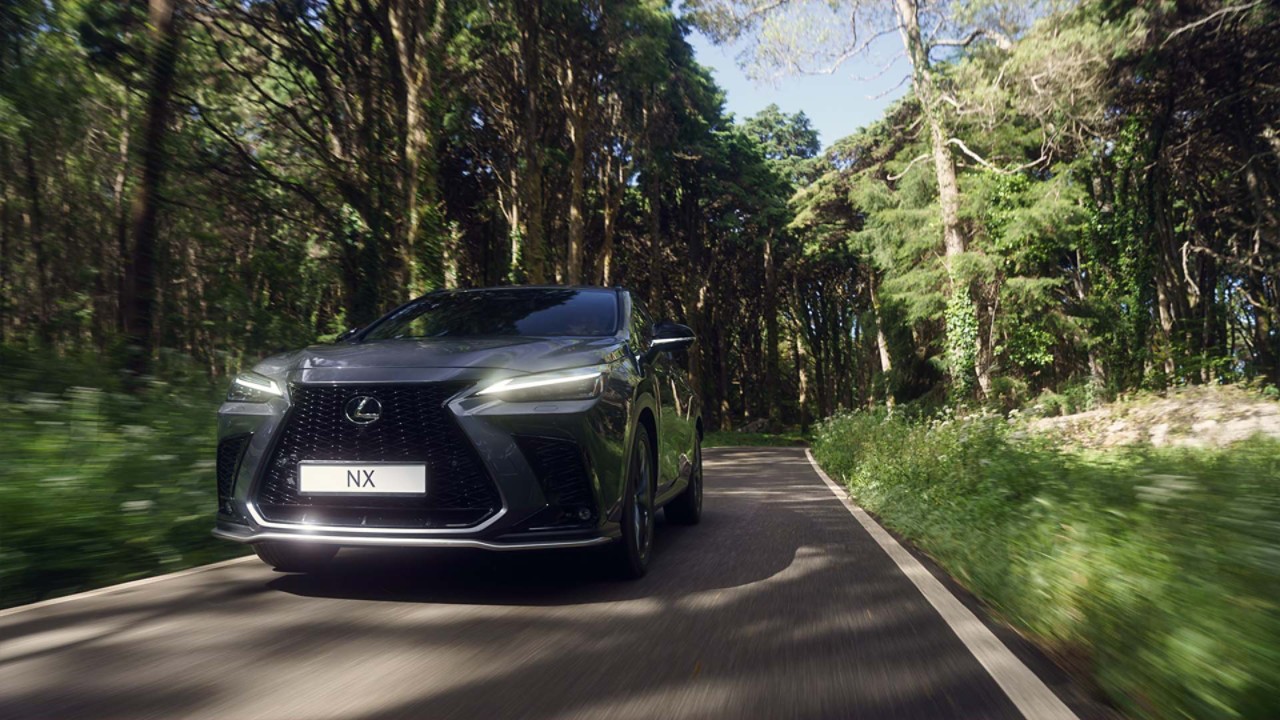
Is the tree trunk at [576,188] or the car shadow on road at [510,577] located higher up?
the tree trunk at [576,188]

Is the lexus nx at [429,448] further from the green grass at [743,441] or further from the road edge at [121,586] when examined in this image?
the green grass at [743,441]

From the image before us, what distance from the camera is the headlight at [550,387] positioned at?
440 centimetres

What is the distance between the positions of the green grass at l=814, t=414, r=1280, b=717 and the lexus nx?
2004mm

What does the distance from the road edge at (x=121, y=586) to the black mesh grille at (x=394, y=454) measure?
99 cm

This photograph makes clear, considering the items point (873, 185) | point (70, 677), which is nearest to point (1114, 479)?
point (70, 677)

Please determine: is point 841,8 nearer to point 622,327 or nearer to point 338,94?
point 338,94

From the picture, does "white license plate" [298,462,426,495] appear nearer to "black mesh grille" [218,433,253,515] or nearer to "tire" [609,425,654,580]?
"black mesh grille" [218,433,253,515]

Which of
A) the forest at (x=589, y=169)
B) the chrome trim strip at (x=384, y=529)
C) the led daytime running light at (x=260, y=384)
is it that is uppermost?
the forest at (x=589, y=169)

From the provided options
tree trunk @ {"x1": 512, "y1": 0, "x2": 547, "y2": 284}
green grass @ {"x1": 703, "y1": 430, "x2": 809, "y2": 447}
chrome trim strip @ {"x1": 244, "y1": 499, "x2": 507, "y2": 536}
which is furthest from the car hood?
green grass @ {"x1": 703, "y1": 430, "x2": 809, "y2": 447}

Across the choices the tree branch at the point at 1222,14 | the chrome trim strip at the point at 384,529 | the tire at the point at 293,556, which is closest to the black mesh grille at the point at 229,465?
the chrome trim strip at the point at 384,529

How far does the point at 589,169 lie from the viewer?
79.0 ft

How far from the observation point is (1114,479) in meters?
5.21

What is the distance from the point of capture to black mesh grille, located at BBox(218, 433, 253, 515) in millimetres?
4605

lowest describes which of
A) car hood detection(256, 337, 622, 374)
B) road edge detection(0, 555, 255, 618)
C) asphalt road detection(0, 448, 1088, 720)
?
asphalt road detection(0, 448, 1088, 720)
